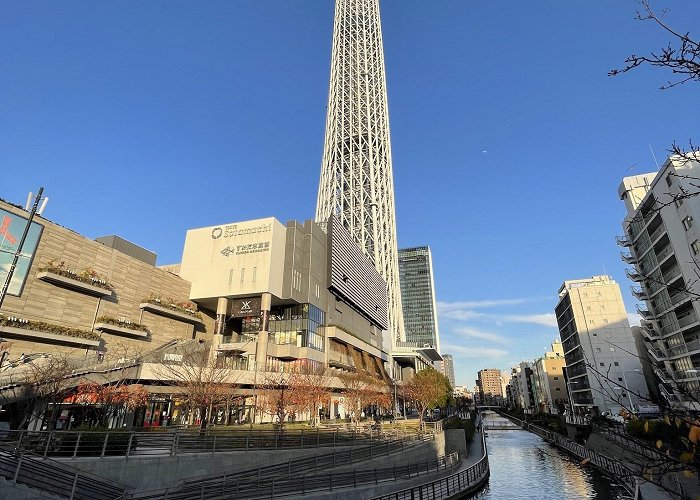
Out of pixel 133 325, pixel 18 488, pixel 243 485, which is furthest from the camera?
pixel 133 325

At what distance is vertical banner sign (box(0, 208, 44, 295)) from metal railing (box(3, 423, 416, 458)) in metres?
23.9

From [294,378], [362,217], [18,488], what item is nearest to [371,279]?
[362,217]

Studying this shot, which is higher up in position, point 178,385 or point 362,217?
point 362,217

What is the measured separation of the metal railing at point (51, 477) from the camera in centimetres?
1345

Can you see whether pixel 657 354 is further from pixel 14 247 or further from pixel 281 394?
pixel 14 247

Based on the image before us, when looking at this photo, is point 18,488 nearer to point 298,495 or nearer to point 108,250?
point 298,495

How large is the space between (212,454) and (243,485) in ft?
7.64

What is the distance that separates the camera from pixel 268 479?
2006 cm

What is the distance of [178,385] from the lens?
129ft

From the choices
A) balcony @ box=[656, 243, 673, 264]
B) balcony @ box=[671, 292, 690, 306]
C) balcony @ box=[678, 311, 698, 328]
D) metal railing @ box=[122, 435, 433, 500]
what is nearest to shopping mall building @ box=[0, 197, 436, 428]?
metal railing @ box=[122, 435, 433, 500]

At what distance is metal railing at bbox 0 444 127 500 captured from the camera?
1345 cm

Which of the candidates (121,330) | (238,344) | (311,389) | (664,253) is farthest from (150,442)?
(664,253)

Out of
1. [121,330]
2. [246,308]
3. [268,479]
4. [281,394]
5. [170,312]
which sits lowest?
[268,479]

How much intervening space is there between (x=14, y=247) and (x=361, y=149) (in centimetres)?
9980
